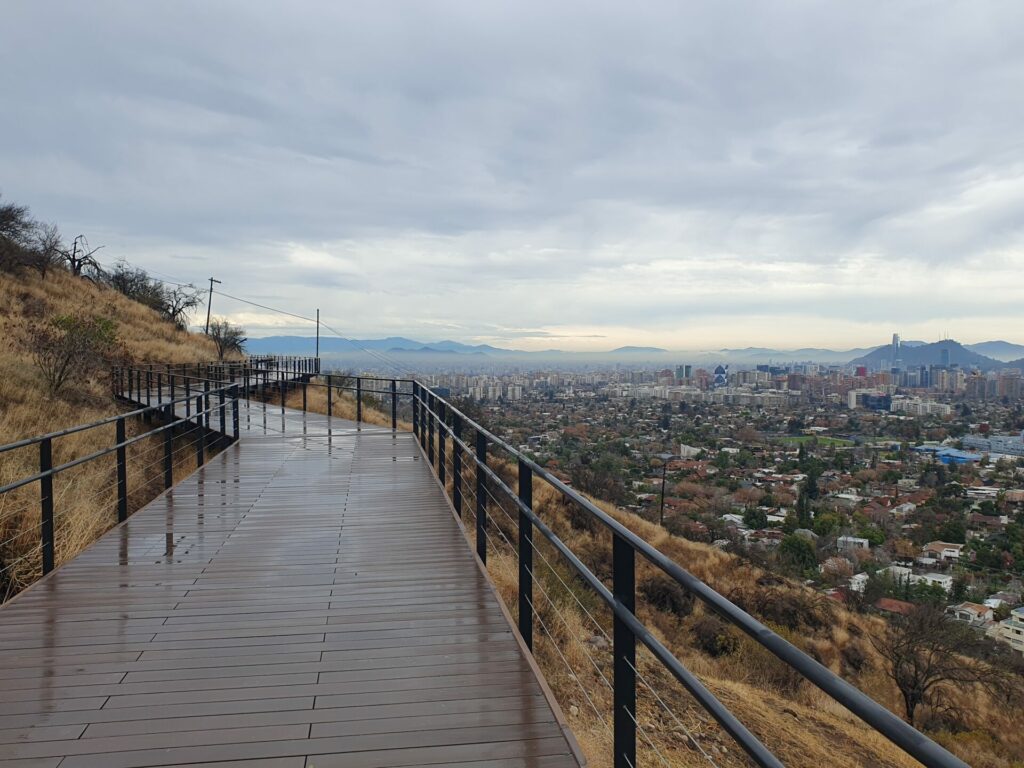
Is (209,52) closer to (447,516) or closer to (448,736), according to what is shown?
(447,516)

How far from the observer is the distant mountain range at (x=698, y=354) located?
296ft

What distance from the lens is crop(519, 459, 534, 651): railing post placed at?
151 inches

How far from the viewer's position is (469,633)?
3975mm

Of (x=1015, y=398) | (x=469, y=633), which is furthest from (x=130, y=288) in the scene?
(x=1015, y=398)

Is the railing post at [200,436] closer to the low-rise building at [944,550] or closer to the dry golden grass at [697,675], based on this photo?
the dry golden grass at [697,675]

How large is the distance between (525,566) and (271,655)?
1425 millimetres

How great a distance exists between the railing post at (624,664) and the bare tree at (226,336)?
39546 millimetres

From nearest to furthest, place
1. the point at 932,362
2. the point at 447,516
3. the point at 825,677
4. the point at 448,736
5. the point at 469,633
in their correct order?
1. the point at 825,677
2. the point at 448,736
3. the point at 469,633
4. the point at 447,516
5. the point at 932,362

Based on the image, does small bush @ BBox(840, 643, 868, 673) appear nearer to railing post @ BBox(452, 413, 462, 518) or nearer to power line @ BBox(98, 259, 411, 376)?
railing post @ BBox(452, 413, 462, 518)

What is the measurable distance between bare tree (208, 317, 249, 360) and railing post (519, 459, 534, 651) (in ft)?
125

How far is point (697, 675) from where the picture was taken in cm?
710

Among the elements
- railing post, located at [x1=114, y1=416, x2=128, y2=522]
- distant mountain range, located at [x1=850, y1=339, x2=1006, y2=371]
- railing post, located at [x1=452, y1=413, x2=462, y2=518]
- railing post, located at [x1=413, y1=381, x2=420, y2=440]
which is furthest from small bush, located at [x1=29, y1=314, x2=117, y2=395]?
distant mountain range, located at [x1=850, y1=339, x2=1006, y2=371]

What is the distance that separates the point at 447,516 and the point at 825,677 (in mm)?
5988

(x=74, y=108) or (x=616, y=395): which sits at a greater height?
(x=74, y=108)
